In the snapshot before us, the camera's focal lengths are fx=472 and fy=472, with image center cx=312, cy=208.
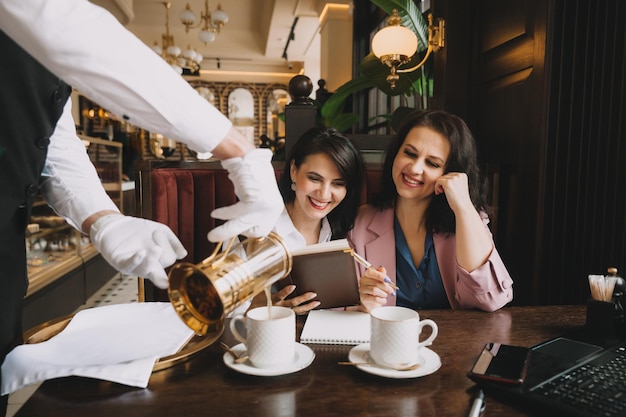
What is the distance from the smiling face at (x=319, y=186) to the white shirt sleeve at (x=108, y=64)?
977mm

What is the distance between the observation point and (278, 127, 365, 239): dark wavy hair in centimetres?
166

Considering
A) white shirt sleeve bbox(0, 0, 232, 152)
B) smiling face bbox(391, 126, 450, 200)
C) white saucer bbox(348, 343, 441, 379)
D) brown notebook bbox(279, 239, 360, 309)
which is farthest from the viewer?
smiling face bbox(391, 126, 450, 200)

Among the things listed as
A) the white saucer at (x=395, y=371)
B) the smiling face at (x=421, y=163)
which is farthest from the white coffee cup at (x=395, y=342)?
the smiling face at (x=421, y=163)

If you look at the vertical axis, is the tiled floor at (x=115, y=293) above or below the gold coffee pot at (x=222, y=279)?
below

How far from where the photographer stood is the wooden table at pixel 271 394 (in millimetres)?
719

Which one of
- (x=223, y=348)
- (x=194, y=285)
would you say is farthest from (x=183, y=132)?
(x=223, y=348)

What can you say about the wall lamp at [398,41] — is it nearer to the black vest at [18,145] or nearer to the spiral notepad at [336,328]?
the spiral notepad at [336,328]

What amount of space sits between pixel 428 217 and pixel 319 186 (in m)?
0.40

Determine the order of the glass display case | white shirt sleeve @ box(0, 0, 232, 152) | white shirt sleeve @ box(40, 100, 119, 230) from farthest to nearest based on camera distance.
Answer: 1. the glass display case
2. white shirt sleeve @ box(40, 100, 119, 230)
3. white shirt sleeve @ box(0, 0, 232, 152)

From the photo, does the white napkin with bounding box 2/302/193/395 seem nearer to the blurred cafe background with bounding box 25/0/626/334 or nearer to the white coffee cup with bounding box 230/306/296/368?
the white coffee cup with bounding box 230/306/296/368

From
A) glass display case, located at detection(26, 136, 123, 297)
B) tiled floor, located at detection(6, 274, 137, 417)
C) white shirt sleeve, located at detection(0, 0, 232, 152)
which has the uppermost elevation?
white shirt sleeve, located at detection(0, 0, 232, 152)

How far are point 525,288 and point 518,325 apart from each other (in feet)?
2.75

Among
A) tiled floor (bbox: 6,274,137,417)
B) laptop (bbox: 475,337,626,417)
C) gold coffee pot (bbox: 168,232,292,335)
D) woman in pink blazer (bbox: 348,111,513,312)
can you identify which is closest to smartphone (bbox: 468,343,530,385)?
laptop (bbox: 475,337,626,417)

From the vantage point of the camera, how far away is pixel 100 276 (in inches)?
184
